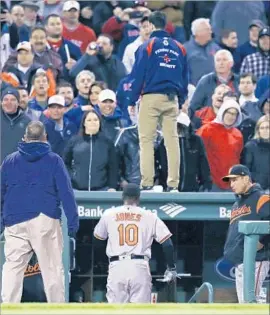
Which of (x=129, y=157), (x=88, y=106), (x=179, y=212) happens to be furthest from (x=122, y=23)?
(x=179, y=212)

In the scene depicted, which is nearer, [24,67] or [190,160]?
[190,160]

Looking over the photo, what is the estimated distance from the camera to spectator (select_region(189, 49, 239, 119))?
1853 centimetres

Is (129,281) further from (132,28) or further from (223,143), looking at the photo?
(132,28)

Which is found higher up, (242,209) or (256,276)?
(242,209)

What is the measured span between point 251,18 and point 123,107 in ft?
11.9

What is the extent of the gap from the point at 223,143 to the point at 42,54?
3489 millimetres

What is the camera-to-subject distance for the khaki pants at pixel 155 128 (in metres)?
16.1

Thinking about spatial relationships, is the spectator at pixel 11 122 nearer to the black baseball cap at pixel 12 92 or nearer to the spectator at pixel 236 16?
the black baseball cap at pixel 12 92

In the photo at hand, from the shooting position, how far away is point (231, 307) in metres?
11.3

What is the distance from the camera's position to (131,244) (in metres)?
15.3


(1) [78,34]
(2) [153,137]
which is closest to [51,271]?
(2) [153,137]

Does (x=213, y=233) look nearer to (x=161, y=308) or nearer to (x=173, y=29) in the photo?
(x=173, y=29)

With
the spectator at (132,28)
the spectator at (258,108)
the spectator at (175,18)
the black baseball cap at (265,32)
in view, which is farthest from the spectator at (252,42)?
the spectator at (258,108)

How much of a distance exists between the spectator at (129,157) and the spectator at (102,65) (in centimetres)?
257
